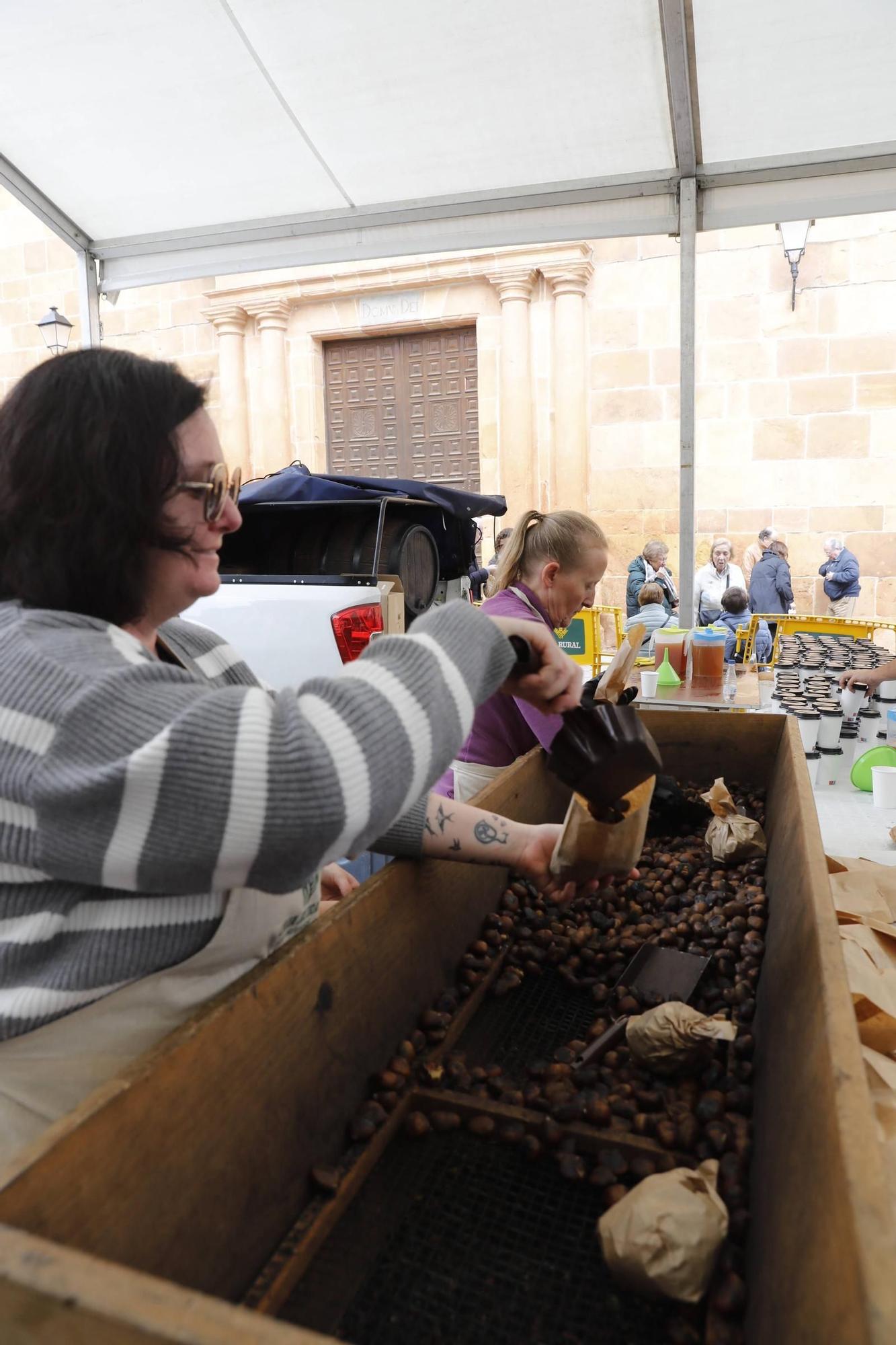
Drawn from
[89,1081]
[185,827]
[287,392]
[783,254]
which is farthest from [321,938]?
[287,392]

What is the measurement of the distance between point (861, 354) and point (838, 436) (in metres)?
0.97

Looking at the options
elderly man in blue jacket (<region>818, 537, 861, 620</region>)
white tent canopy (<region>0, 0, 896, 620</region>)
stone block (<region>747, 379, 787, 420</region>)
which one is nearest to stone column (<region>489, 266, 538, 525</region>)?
stone block (<region>747, 379, 787, 420</region>)

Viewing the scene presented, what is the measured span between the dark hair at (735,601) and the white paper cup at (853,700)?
3.27m

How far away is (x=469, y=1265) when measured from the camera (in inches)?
43.0

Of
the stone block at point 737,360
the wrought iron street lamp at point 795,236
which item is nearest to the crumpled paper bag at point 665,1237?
the wrought iron street lamp at point 795,236

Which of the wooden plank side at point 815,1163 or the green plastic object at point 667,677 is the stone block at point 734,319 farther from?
the wooden plank side at point 815,1163

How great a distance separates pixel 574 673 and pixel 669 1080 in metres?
0.66

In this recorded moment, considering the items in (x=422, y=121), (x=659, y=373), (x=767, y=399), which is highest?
(x=659, y=373)

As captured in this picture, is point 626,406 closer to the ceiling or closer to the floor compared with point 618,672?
closer to the ceiling

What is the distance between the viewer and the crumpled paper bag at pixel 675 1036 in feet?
4.55

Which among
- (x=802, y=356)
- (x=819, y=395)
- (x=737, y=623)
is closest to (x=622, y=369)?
(x=802, y=356)

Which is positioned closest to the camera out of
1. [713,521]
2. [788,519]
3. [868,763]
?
[868,763]

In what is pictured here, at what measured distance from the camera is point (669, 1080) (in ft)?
4.68

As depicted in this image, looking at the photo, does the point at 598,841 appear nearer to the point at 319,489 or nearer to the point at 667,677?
the point at 667,677
